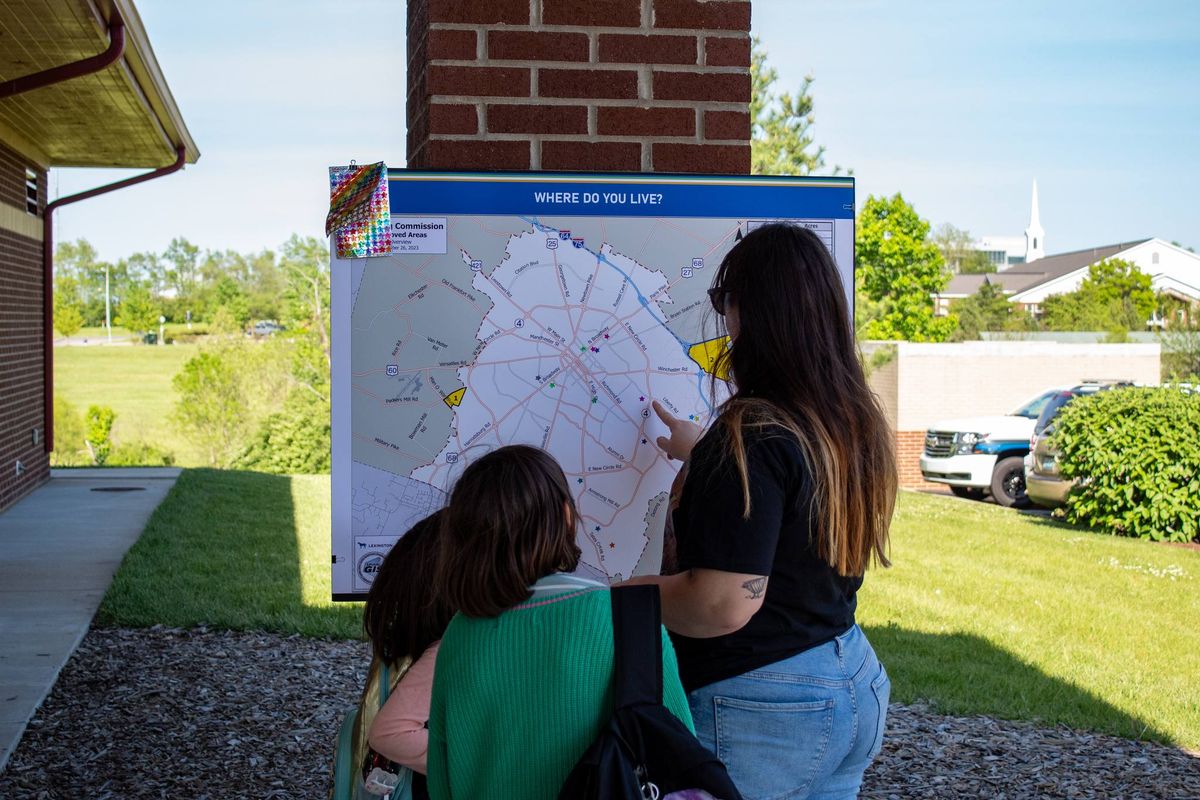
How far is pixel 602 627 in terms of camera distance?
6.14ft

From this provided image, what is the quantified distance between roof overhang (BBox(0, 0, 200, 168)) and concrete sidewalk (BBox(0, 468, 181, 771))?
3.83 meters

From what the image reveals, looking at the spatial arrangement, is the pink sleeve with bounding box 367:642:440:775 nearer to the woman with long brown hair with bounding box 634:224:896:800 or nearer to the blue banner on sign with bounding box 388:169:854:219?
the woman with long brown hair with bounding box 634:224:896:800

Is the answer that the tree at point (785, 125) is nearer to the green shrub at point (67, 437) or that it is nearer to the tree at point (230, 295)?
the green shrub at point (67, 437)

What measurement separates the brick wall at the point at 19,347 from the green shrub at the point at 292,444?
9.51m

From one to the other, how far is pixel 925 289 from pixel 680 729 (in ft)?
145

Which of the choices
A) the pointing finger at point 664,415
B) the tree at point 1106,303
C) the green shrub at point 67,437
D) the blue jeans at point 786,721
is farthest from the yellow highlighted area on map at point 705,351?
the tree at point 1106,303

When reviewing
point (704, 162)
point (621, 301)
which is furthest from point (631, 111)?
point (621, 301)

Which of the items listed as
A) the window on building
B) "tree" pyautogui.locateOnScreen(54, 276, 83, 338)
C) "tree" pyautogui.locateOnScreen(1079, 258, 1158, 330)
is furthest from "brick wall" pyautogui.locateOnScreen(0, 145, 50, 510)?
"tree" pyautogui.locateOnScreen(54, 276, 83, 338)

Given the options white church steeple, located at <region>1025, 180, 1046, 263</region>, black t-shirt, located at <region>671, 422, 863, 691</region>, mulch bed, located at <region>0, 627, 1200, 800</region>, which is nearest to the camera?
black t-shirt, located at <region>671, 422, 863, 691</region>

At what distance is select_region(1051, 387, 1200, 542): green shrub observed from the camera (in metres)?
12.7

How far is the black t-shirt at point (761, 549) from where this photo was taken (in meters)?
2.01

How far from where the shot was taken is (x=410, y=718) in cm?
237

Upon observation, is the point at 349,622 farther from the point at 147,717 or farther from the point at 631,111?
the point at 631,111

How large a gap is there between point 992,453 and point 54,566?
14.4m
